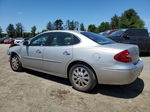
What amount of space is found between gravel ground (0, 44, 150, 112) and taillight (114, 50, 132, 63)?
854mm

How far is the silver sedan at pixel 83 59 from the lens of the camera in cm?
298

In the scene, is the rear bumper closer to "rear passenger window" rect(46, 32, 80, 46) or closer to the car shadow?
the car shadow

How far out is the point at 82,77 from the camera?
3.40 metres

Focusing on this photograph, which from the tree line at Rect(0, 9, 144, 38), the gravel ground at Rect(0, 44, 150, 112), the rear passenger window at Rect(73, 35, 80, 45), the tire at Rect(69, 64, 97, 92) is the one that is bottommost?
the gravel ground at Rect(0, 44, 150, 112)

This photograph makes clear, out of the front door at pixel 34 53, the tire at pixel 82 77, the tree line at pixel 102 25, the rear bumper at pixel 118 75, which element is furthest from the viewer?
the tree line at pixel 102 25

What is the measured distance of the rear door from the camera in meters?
3.59

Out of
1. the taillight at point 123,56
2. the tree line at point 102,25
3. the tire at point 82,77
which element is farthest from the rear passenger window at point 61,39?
the tree line at point 102,25

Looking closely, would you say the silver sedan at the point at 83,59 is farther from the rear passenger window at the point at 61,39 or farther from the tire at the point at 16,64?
the tire at the point at 16,64

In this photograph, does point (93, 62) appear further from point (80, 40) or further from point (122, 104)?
point (122, 104)

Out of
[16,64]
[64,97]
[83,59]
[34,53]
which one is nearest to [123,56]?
[83,59]

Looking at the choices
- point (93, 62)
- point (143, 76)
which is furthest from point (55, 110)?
point (143, 76)

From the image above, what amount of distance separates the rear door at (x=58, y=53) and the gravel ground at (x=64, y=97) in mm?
459

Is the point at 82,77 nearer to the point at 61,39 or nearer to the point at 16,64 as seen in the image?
the point at 61,39

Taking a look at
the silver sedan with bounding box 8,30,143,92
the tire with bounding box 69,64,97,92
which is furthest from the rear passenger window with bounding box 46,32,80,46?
the tire with bounding box 69,64,97,92
